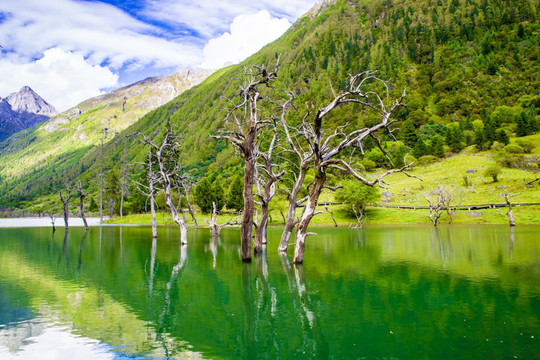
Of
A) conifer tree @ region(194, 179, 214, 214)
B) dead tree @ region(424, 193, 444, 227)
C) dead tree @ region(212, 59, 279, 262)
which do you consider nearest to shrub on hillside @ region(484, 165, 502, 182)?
dead tree @ region(424, 193, 444, 227)

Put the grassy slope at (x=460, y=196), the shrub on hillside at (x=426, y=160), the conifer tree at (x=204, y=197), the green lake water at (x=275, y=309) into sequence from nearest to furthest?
1. the green lake water at (x=275, y=309)
2. the grassy slope at (x=460, y=196)
3. the conifer tree at (x=204, y=197)
4. the shrub on hillside at (x=426, y=160)

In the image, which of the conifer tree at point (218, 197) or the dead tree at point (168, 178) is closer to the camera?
the dead tree at point (168, 178)

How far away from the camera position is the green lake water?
8.46 metres

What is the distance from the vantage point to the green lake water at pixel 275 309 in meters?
8.46

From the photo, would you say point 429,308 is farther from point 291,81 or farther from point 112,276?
point 291,81

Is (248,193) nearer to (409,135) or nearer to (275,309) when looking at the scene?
(275,309)

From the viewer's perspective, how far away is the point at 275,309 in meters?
11.8

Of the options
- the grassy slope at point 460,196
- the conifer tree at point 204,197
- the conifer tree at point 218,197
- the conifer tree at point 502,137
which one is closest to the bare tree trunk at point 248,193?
the grassy slope at point 460,196

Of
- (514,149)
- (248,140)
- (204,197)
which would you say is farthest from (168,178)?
(514,149)

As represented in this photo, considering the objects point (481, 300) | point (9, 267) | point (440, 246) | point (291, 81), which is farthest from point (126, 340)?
point (291, 81)

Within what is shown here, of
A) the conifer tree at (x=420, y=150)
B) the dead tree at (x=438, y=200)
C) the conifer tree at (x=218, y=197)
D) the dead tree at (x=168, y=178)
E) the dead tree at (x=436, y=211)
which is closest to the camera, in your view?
the dead tree at (x=168, y=178)

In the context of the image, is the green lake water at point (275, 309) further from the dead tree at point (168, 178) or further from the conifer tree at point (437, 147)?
the conifer tree at point (437, 147)

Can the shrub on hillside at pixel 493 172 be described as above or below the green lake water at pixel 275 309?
above

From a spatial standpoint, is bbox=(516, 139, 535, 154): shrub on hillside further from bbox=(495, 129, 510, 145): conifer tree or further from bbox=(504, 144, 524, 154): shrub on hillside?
bbox=(495, 129, 510, 145): conifer tree
